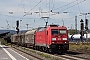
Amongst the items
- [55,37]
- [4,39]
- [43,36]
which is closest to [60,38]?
[55,37]

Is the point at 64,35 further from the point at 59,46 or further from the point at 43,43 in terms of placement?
A: the point at 43,43

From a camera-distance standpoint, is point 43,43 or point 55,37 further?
point 43,43

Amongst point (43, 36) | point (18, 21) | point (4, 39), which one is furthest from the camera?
point (4, 39)

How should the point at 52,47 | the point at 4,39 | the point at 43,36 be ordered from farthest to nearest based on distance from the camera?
1. the point at 4,39
2. the point at 43,36
3. the point at 52,47

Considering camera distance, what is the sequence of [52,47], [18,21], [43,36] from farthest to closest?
[18,21], [43,36], [52,47]

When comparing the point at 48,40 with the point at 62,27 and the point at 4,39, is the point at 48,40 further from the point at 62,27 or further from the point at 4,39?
the point at 4,39

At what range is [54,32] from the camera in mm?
31141

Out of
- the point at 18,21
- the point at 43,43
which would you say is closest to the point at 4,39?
the point at 18,21

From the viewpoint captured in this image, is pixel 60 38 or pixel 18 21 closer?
pixel 60 38

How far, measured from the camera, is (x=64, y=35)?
31.0 meters

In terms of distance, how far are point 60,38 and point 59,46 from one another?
0.96 metres

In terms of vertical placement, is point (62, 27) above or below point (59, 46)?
above

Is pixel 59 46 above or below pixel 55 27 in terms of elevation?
below

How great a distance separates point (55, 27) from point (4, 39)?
203ft
